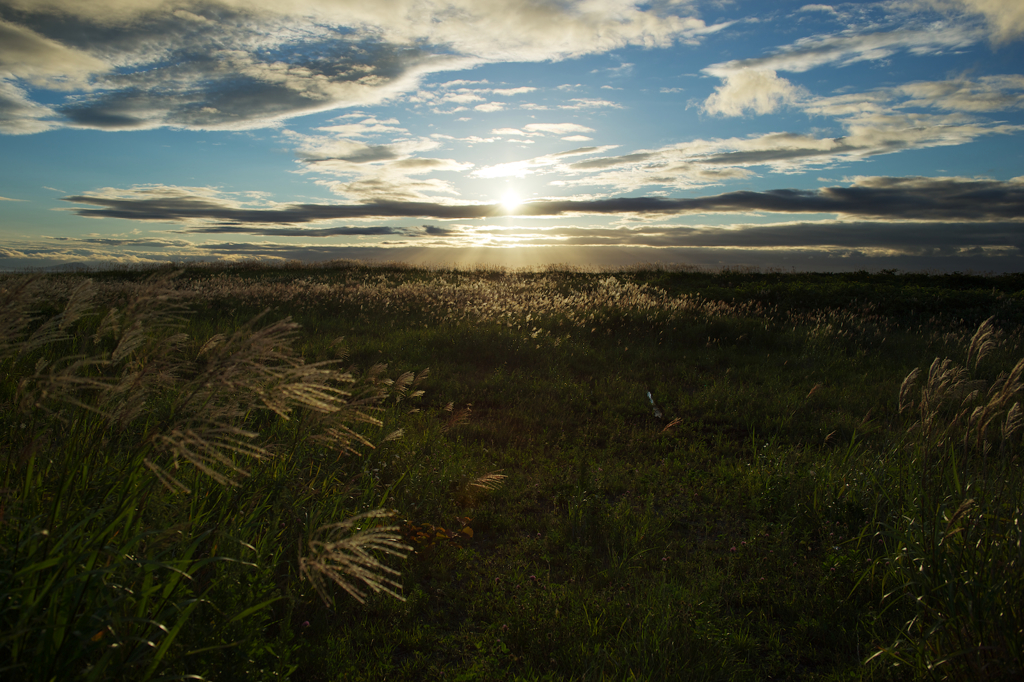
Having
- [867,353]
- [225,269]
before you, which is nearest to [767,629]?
[867,353]

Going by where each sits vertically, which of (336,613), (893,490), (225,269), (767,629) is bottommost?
(767,629)

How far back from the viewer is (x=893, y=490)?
4367 millimetres

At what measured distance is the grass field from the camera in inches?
82.9

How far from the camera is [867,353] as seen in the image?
38.9ft

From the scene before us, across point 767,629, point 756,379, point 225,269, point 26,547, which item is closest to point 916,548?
point 767,629

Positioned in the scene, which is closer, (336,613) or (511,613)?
(336,613)

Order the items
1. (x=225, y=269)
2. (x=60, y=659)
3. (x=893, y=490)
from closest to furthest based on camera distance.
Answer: (x=60, y=659)
(x=893, y=490)
(x=225, y=269)

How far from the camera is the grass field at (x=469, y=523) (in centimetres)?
211

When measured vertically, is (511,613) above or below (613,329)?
below

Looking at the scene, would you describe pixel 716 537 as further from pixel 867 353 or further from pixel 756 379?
pixel 867 353

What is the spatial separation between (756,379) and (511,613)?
25.6ft

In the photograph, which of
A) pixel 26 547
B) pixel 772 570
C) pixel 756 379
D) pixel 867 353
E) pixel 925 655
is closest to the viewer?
pixel 26 547

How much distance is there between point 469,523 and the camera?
14.9ft

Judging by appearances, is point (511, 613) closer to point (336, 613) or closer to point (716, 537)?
point (336, 613)
